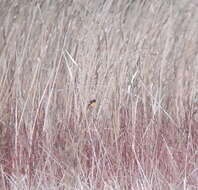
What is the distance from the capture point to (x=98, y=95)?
3393 millimetres

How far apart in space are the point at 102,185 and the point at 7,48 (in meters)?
0.96

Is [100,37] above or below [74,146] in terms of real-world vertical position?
above

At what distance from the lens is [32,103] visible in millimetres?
3346

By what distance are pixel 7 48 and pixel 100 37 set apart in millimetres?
543

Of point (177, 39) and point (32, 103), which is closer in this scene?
point (32, 103)

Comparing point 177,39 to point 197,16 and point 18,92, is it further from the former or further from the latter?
point 18,92

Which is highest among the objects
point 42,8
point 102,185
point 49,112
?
Answer: point 42,8

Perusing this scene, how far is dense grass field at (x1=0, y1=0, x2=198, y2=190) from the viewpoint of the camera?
3266mm

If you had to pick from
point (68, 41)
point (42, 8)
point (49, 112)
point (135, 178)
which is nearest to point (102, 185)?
point (135, 178)

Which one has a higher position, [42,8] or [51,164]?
[42,8]

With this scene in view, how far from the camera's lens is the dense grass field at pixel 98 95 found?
327cm

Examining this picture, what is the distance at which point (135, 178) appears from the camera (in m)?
3.22

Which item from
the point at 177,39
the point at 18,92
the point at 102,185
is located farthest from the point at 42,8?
Result: the point at 102,185

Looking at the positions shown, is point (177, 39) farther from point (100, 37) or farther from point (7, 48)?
point (7, 48)
